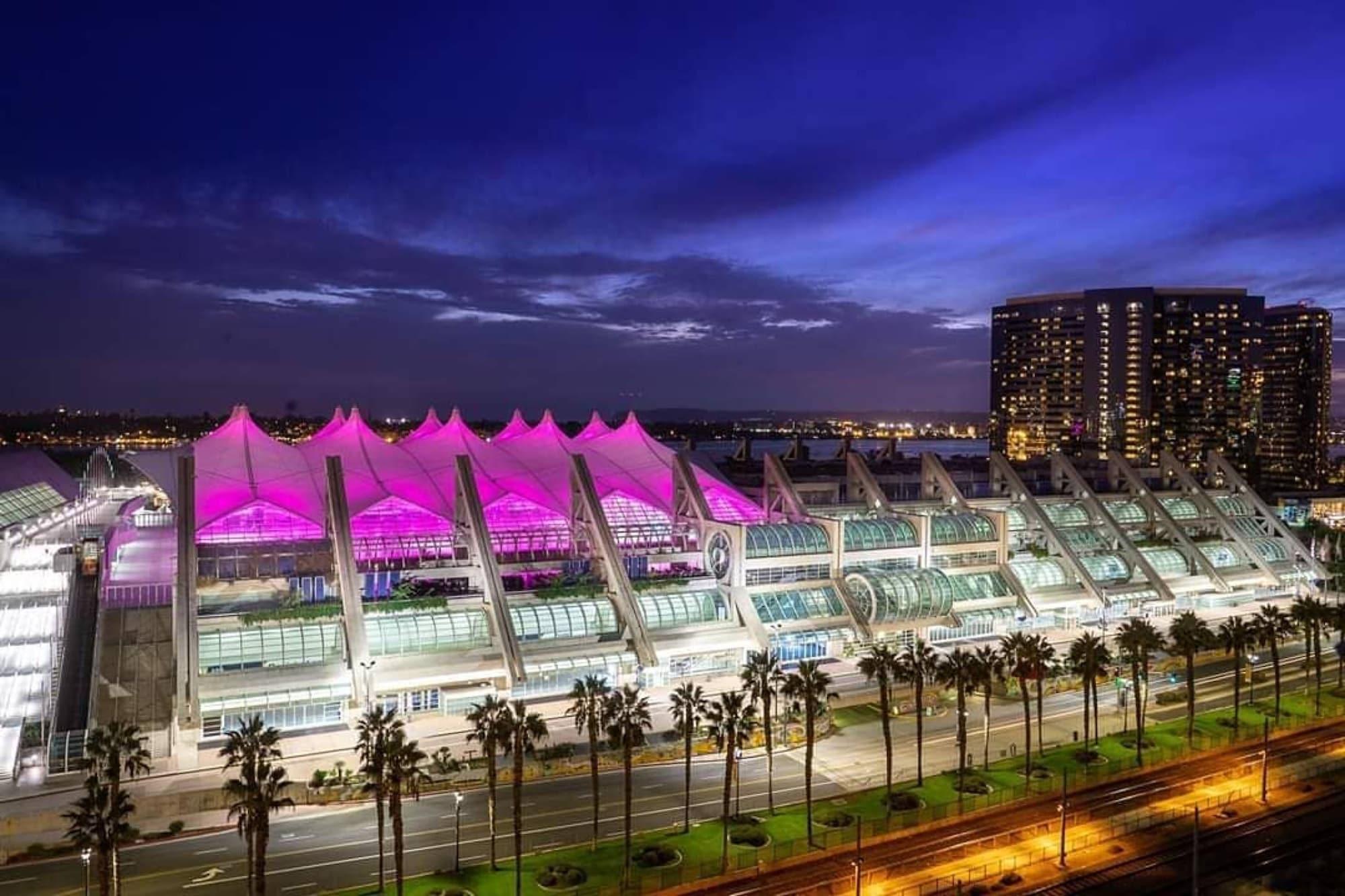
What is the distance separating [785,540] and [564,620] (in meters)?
21.1

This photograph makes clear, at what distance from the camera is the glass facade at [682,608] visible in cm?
7538

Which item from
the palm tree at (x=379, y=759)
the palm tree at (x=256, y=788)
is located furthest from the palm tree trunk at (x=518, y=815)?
the palm tree at (x=256, y=788)

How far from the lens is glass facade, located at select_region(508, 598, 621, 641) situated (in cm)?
7144

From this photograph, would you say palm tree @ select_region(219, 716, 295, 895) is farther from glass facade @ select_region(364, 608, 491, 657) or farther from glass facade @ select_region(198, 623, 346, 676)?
glass facade @ select_region(364, 608, 491, 657)

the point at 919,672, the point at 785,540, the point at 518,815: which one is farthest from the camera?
the point at 785,540

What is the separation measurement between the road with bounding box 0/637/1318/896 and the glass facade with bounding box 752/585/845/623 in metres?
15.8

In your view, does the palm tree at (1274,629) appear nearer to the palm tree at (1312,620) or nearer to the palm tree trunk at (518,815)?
the palm tree at (1312,620)

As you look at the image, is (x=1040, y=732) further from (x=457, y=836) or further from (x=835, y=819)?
(x=457, y=836)

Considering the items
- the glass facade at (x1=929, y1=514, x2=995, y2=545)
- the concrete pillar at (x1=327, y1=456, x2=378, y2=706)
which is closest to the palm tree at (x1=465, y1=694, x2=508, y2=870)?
the concrete pillar at (x1=327, y1=456, x2=378, y2=706)

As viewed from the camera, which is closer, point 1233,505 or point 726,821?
point 726,821

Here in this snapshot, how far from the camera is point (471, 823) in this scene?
158 feet

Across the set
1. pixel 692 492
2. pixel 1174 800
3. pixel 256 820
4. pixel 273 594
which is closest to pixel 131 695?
pixel 273 594

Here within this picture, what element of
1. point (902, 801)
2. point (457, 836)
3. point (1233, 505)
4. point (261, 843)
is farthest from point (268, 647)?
point (1233, 505)

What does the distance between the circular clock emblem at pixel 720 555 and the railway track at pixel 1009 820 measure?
34.8 metres
